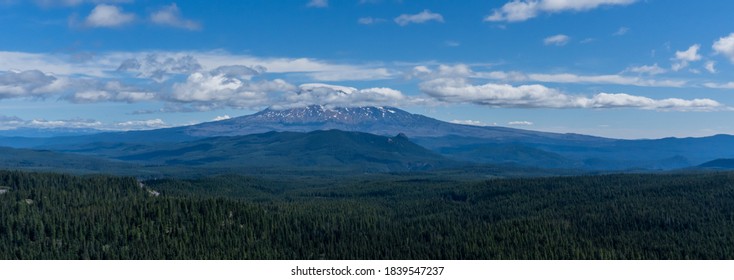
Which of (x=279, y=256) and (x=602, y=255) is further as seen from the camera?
(x=279, y=256)

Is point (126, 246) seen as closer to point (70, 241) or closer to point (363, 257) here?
point (70, 241)

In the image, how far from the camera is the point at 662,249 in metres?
199

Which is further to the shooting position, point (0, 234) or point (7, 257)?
point (0, 234)

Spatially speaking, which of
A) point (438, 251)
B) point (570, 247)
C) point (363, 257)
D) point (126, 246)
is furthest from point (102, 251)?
point (570, 247)

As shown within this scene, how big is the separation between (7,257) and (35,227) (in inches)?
958

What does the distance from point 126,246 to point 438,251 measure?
9358cm
